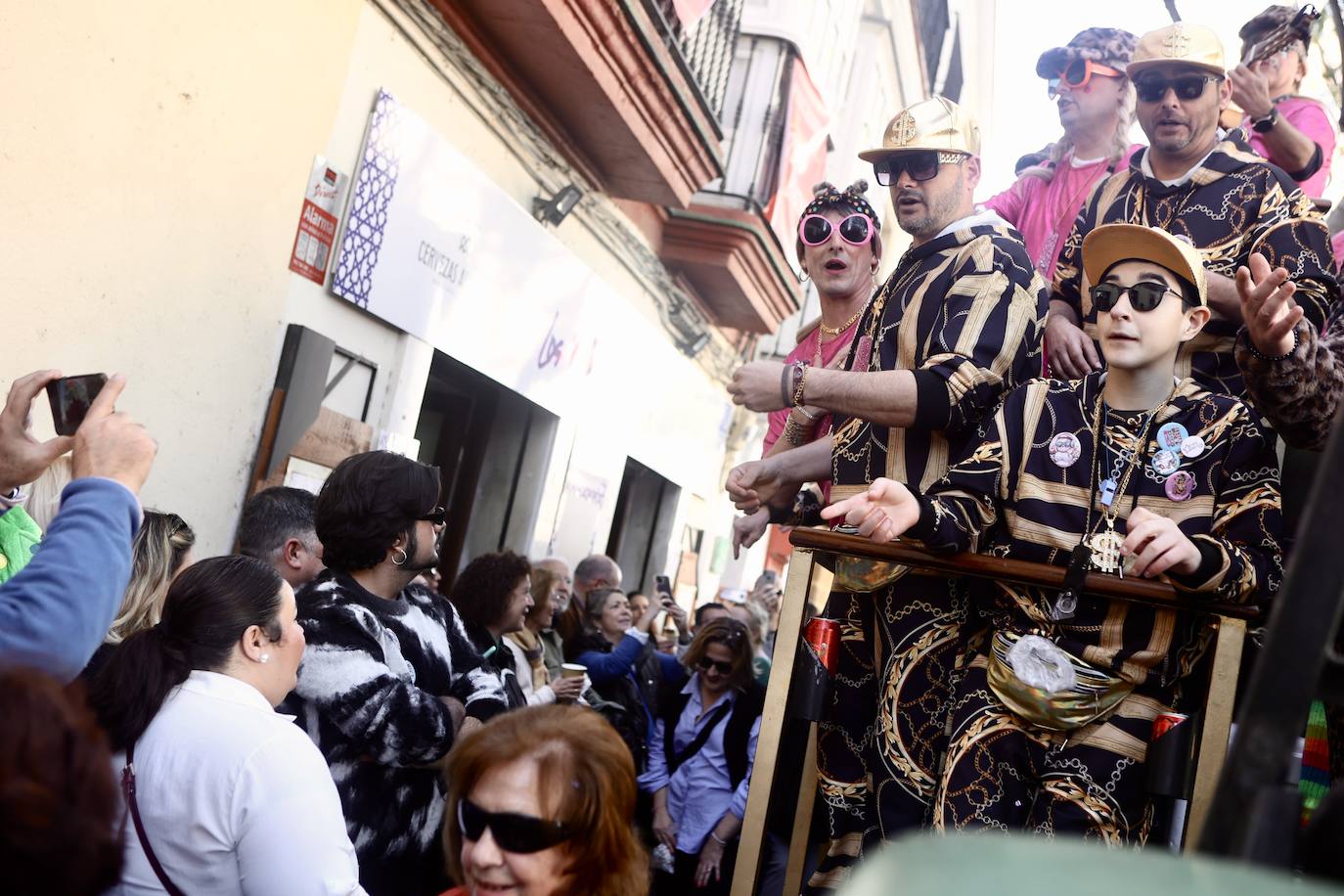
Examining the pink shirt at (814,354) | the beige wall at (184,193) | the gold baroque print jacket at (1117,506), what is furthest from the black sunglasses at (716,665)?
the gold baroque print jacket at (1117,506)

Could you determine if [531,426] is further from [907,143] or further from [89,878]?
[89,878]

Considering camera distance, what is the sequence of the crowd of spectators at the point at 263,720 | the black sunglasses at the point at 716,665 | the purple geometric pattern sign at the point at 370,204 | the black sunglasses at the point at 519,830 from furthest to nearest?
the purple geometric pattern sign at the point at 370,204, the black sunglasses at the point at 716,665, the black sunglasses at the point at 519,830, the crowd of spectators at the point at 263,720

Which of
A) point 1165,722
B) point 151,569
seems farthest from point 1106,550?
point 151,569

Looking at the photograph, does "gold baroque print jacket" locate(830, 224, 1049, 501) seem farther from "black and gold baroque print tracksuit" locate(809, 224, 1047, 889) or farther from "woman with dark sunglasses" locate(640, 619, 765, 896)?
"woman with dark sunglasses" locate(640, 619, 765, 896)

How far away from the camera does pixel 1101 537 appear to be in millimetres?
2820

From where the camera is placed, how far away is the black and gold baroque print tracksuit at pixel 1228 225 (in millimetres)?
3363

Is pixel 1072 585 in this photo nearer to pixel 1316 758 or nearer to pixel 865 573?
pixel 865 573

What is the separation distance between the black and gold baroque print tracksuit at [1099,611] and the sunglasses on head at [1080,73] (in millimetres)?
2254

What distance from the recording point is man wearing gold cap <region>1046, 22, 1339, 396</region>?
133 inches

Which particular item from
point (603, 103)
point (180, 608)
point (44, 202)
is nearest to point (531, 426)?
point (603, 103)

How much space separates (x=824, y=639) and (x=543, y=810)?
100cm

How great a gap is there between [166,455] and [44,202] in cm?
123

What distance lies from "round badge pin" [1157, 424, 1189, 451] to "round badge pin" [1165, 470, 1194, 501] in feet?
0.19

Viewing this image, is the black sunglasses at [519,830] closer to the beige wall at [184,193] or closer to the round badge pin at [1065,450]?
the round badge pin at [1065,450]
